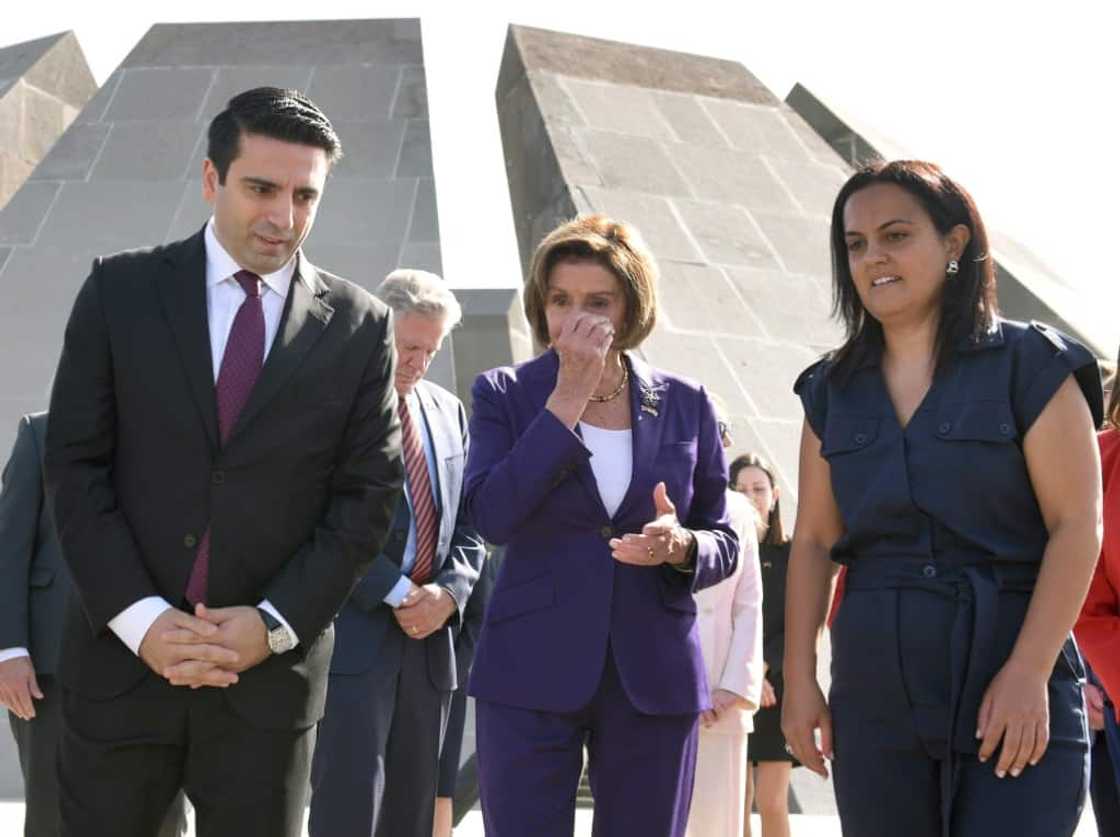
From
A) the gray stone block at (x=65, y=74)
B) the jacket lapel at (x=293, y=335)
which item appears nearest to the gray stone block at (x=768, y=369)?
the jacket lapel at (x=293, y=335)

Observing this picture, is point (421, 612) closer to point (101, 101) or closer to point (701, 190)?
point (701, 190)

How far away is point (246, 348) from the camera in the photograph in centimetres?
309

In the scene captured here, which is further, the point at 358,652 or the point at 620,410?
the point at 358,652

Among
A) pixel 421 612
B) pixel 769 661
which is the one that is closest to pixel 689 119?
pixel 769 661

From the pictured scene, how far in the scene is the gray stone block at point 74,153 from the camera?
11664 mm

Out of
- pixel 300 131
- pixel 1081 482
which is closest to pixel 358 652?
pixel 300 131

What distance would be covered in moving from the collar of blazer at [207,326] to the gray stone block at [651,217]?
742cm

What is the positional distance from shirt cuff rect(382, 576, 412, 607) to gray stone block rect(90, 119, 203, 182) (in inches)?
300

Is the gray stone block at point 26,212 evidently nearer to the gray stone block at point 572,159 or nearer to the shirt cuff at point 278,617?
the gray stone block at point 572,159

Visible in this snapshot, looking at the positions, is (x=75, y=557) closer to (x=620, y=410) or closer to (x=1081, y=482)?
(x=620, y=410)

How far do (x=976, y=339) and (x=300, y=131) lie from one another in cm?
145

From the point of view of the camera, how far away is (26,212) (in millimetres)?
11141

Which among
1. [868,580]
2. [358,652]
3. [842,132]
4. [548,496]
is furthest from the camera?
[842,132]

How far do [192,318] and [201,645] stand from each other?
654 millimetres
